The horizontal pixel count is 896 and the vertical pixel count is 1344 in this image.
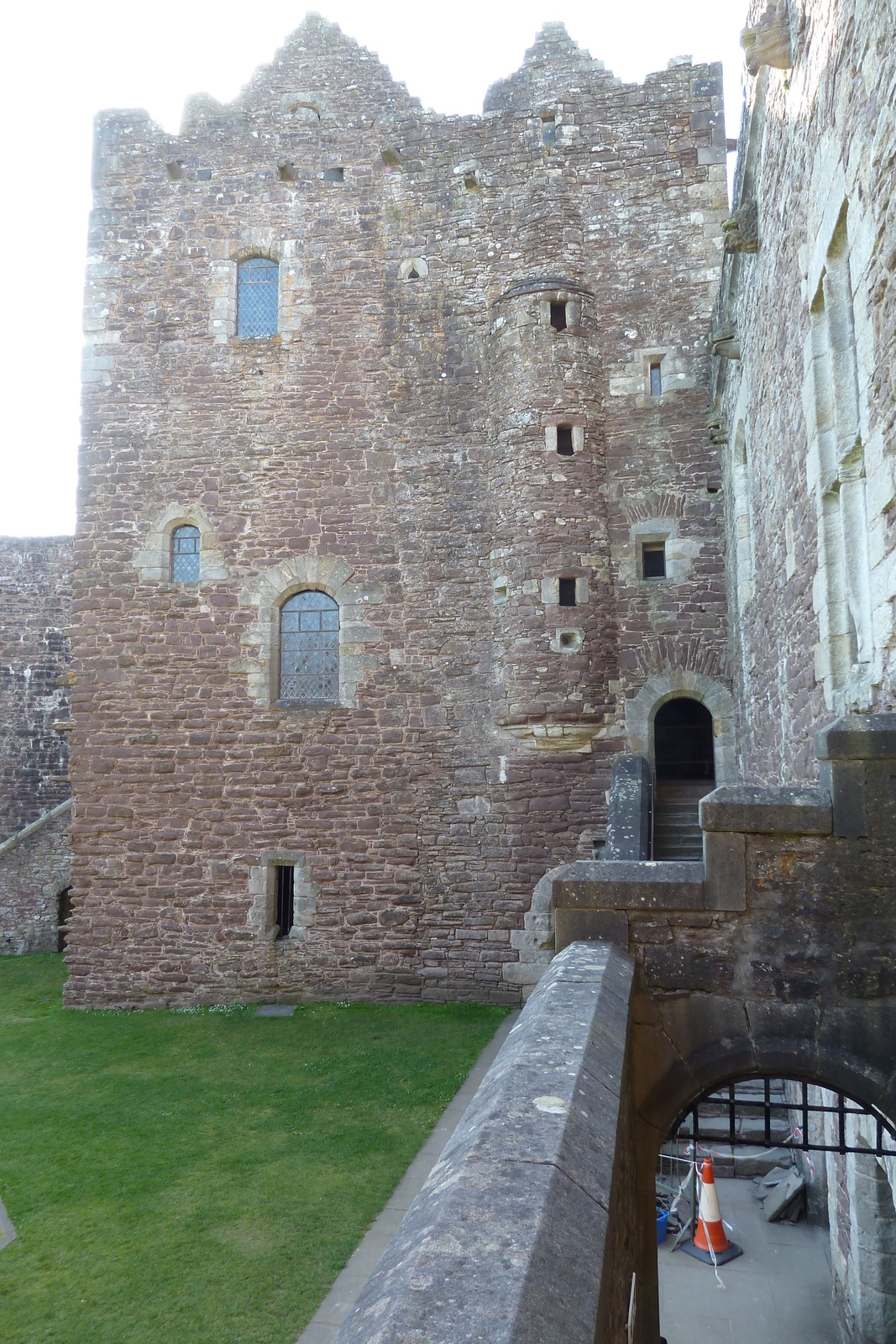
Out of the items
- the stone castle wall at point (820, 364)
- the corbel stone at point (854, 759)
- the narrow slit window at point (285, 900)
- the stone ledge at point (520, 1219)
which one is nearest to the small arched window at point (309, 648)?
the narrow slit window at point (285, 900)

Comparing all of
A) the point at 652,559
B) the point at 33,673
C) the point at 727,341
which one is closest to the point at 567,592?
the point at 652,559

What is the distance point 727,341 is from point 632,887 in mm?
6632

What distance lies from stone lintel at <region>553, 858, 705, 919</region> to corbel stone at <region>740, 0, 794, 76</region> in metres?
4.92

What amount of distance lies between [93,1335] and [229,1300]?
0.75 meters

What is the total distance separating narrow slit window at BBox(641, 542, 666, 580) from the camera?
11.5 meters

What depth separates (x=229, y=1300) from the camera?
5371 mm

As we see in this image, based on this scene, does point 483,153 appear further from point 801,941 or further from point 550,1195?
point 550,1195

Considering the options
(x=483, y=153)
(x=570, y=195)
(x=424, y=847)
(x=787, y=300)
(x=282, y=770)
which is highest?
(x=483, y=153)

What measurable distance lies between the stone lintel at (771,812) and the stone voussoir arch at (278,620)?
8308mm

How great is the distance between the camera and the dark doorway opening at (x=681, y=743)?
40.7ft

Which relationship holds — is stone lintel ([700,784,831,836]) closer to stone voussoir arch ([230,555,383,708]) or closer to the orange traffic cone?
the orange traffic cone

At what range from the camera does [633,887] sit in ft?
13.2

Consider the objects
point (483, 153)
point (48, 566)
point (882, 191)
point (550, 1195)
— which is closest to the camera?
point (550, 1195)

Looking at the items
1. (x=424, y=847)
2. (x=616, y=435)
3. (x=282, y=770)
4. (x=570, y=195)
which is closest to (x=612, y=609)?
(x=616, y=435)
